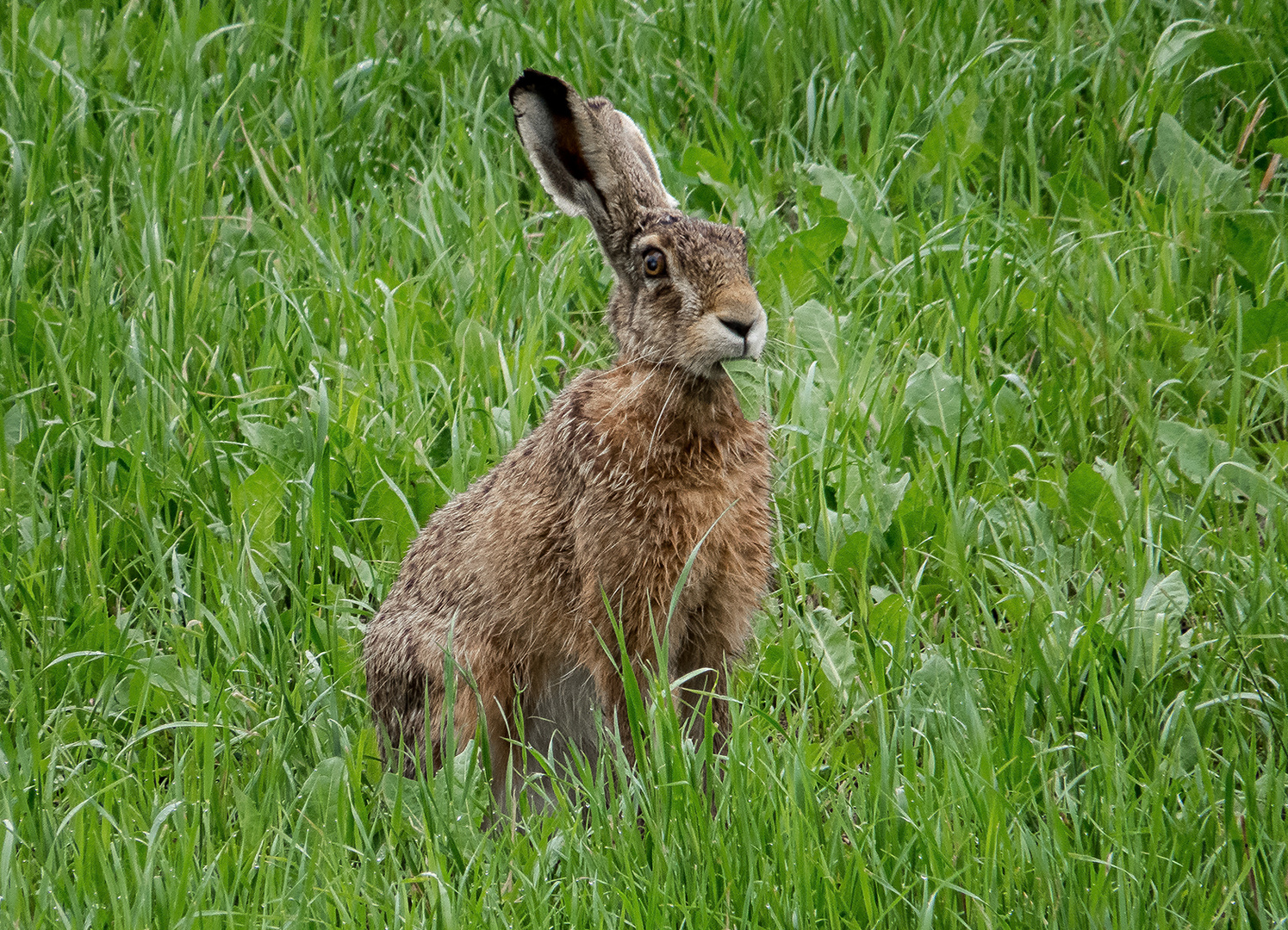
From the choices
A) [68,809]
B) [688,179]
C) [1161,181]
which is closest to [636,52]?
[688,179]

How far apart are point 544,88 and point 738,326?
2.97 feet

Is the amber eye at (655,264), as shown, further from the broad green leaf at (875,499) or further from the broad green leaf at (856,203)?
the broad green leaf at (856,203)

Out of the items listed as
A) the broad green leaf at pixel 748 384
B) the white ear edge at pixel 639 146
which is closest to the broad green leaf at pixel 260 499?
the white ear edge at pixel 639 146

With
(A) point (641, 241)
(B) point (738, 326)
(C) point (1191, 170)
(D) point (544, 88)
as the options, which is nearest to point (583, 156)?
(D) point (544, 88)

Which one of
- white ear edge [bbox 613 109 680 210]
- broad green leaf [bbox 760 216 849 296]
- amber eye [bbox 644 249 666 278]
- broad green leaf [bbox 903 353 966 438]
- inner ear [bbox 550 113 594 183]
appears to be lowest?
broad green leaf [bbox 903 353 966 438]

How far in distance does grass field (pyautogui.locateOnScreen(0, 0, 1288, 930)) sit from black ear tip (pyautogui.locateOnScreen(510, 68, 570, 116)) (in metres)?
0.91

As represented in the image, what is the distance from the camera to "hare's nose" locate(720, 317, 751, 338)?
4.05 m

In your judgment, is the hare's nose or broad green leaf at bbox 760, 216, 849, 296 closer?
the hare's nose

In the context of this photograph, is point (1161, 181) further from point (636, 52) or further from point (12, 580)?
point (12, 580)

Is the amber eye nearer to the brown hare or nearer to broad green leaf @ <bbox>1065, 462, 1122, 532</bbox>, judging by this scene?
the brown hare

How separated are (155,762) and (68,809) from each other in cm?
28

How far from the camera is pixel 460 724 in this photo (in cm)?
435

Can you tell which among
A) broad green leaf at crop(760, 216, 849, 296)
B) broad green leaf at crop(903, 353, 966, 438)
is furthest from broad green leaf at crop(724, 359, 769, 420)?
broad green leaf at crop(760, 216, 849, 296)

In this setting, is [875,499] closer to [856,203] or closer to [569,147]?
Result: [569,147]
